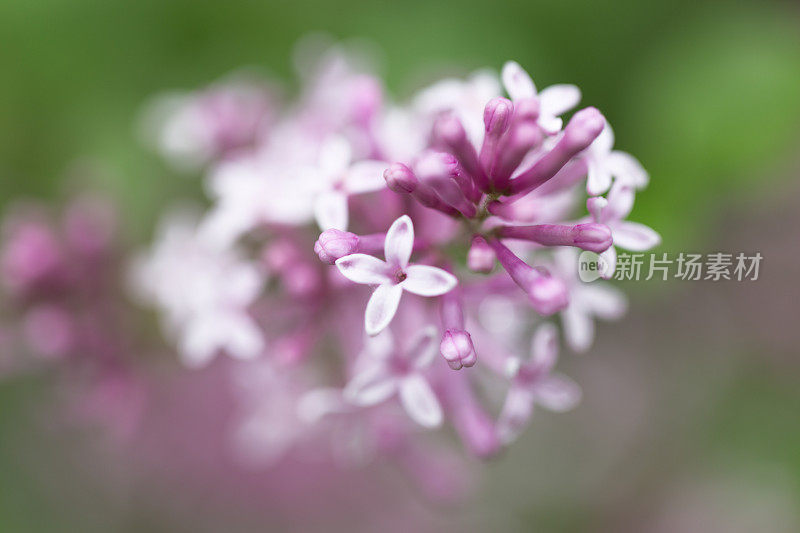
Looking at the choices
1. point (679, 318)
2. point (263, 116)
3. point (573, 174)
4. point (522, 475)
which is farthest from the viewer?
point (522, 475)

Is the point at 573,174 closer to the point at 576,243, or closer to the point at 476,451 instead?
the point at 576,243

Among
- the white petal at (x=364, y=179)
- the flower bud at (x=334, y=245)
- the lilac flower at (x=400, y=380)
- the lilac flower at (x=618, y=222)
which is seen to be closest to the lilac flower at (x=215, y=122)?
the white petal at (x=364, y=179)

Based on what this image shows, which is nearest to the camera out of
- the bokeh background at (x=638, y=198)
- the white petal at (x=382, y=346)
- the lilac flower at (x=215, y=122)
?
the white petal at (x=382, y=346)

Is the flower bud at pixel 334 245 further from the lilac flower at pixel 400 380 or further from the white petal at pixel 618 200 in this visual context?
the white petal at pixel 618 200

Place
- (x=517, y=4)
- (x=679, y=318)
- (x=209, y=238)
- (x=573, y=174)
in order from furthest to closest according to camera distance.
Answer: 1. (x=679, y=318)
2. (x=517, y=4)
3. (x=209, y=238)
4. (x=573, y=174)

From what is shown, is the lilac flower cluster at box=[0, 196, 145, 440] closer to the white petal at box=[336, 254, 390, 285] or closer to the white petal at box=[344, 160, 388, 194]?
the white petal at box=[344, 160, 388, 194]

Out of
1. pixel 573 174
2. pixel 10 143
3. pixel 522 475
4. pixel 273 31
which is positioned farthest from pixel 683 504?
pixel 10 143
